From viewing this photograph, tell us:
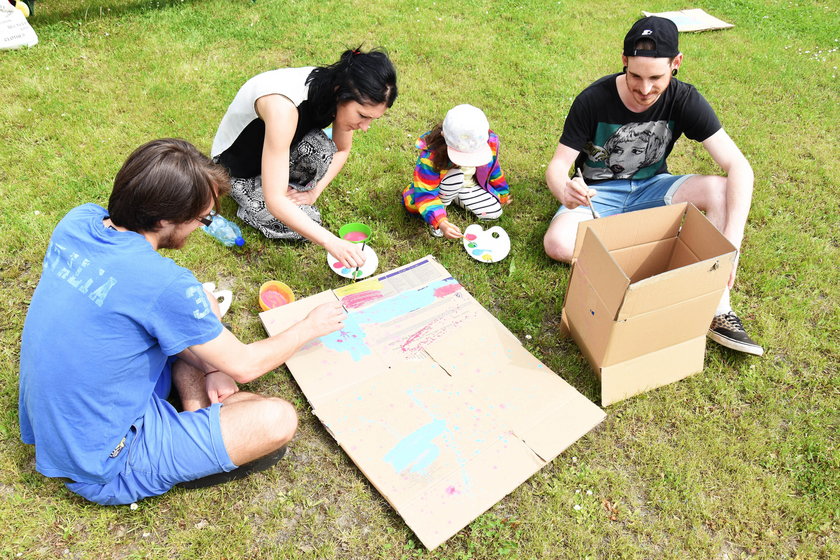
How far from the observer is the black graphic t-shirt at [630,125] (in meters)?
2.57

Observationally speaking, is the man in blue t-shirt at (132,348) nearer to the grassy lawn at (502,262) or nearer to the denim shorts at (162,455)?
the denim shorts at (162,455)

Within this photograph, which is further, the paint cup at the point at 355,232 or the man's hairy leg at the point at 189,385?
the paint cup at the point at 355,232

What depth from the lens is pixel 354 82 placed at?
221 centimetres

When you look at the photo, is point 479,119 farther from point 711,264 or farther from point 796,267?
point 796,267

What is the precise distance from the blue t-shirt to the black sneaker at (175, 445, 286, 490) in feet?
0.99

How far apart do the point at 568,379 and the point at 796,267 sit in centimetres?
159

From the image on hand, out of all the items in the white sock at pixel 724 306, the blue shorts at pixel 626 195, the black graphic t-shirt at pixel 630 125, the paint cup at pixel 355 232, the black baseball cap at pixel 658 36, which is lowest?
the white sock at pixel 724 306

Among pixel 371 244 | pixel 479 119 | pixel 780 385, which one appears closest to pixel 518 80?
pixel 479 119

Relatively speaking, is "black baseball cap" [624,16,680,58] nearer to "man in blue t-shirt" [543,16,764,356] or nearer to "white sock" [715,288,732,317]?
"man in blue t-shirt" [543,16,764,356]

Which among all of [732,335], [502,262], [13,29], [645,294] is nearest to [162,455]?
[645,294]

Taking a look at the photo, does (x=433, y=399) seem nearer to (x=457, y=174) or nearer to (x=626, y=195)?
(x=457, y=174)

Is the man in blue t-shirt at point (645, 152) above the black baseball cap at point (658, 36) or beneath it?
beneath

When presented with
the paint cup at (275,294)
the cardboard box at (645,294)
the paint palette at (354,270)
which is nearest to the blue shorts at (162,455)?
the paint cup at (275,294)

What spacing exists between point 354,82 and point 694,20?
4603 mm
